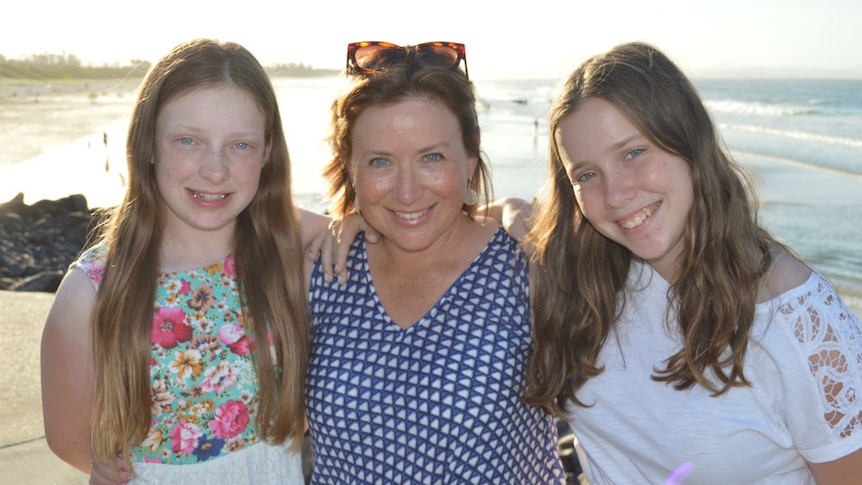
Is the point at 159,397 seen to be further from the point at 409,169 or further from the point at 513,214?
the point at 513,214

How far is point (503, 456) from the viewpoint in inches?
117

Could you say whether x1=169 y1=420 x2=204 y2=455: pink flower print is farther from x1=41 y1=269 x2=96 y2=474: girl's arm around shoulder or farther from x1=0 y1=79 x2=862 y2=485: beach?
x1=0 y1=79 x2=862 y2=485: beach

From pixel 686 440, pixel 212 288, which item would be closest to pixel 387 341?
pixel 212 288

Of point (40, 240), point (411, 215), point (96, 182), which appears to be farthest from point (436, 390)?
point (96, 182)

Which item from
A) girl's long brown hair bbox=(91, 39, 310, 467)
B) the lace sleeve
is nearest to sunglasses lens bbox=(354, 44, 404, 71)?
girl's long brown hair bbox=(91, 39, 310, 467)

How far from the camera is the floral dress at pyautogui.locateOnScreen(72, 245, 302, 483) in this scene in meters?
3.04

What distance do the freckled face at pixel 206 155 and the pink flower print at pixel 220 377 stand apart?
0.53 m

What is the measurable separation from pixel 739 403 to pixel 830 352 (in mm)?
332

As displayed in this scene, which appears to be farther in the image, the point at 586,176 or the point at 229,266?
the point at 229,266

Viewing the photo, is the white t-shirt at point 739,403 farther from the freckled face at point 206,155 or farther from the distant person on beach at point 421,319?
the freckled face at point 206,155

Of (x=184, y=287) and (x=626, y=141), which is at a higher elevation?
(x=626, y=141)

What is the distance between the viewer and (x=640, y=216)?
265cm

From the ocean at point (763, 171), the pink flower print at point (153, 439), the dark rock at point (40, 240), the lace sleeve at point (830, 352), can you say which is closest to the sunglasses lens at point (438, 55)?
the ocean at point (763, 171)

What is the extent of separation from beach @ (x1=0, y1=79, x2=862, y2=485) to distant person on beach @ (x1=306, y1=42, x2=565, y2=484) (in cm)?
51
